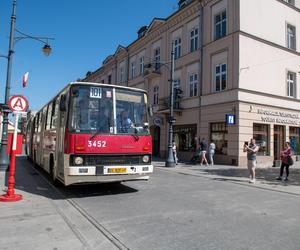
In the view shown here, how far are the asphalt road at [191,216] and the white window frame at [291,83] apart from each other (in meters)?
16.2

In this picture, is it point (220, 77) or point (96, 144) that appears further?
point (220, 77)

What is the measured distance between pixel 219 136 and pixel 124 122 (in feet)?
47.0

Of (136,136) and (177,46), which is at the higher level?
(177,46)

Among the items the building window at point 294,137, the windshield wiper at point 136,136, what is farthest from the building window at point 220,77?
the windshield wiper at point 136,136

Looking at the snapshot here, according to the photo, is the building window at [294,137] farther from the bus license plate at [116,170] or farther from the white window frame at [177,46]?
the bus license plate at [116,170]

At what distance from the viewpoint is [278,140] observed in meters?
23.3

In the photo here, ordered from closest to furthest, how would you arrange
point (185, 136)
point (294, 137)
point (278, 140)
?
point (278, 140), point (294, 137), point (185, 136)

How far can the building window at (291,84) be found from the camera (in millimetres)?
24356

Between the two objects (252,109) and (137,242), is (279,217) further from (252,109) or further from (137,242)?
(252,109)

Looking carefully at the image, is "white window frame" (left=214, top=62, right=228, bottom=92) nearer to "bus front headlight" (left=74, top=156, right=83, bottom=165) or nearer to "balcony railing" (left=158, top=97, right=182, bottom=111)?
"balcony railing" (left=158, top=97, right=182, bottom=111)

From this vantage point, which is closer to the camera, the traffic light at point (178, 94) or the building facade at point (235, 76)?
the building facade at point (235, 76)

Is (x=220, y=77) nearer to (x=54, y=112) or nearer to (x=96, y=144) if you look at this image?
(x=54, y=112)

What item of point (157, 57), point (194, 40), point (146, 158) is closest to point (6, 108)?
point (146, 158)

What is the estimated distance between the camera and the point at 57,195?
9.09 metres
